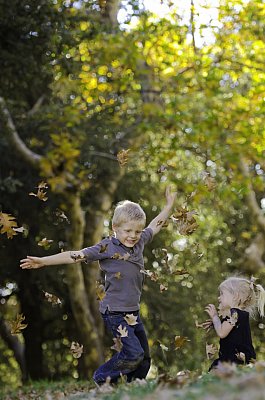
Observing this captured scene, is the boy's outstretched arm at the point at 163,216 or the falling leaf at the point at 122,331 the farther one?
the boy's outstretched arm at the point at 163,216

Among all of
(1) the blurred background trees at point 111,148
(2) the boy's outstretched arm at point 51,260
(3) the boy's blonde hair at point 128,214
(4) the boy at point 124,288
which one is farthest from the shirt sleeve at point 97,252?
(1) the blurred background trees at point 111,148

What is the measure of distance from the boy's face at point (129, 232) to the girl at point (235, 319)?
33.1 inches

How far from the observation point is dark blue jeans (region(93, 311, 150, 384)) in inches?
263

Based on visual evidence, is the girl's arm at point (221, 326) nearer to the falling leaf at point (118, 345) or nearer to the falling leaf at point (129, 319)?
the falling leaf at point (129, 319)

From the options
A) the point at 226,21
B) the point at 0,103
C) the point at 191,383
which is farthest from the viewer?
the point at 226,21

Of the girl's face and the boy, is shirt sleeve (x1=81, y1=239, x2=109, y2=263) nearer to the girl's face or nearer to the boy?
the boy

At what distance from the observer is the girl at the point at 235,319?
22.3ft

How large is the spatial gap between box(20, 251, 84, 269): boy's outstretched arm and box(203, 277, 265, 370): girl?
1.20 m

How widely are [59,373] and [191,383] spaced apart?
1331cm

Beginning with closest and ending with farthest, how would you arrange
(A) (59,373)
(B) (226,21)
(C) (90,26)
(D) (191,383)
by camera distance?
(D) (191,383), (C) (90,26), (B) (226,21), (A) (59,373)

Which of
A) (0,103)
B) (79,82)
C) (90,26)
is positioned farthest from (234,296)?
(79,82)

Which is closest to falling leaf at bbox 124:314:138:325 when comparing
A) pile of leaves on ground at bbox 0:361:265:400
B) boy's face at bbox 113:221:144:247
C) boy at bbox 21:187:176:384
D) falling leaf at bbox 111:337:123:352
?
boy at bbox 21:187:176:384

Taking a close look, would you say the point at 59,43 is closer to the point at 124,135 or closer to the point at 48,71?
the point at 48,71

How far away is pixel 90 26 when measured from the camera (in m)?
13.4
